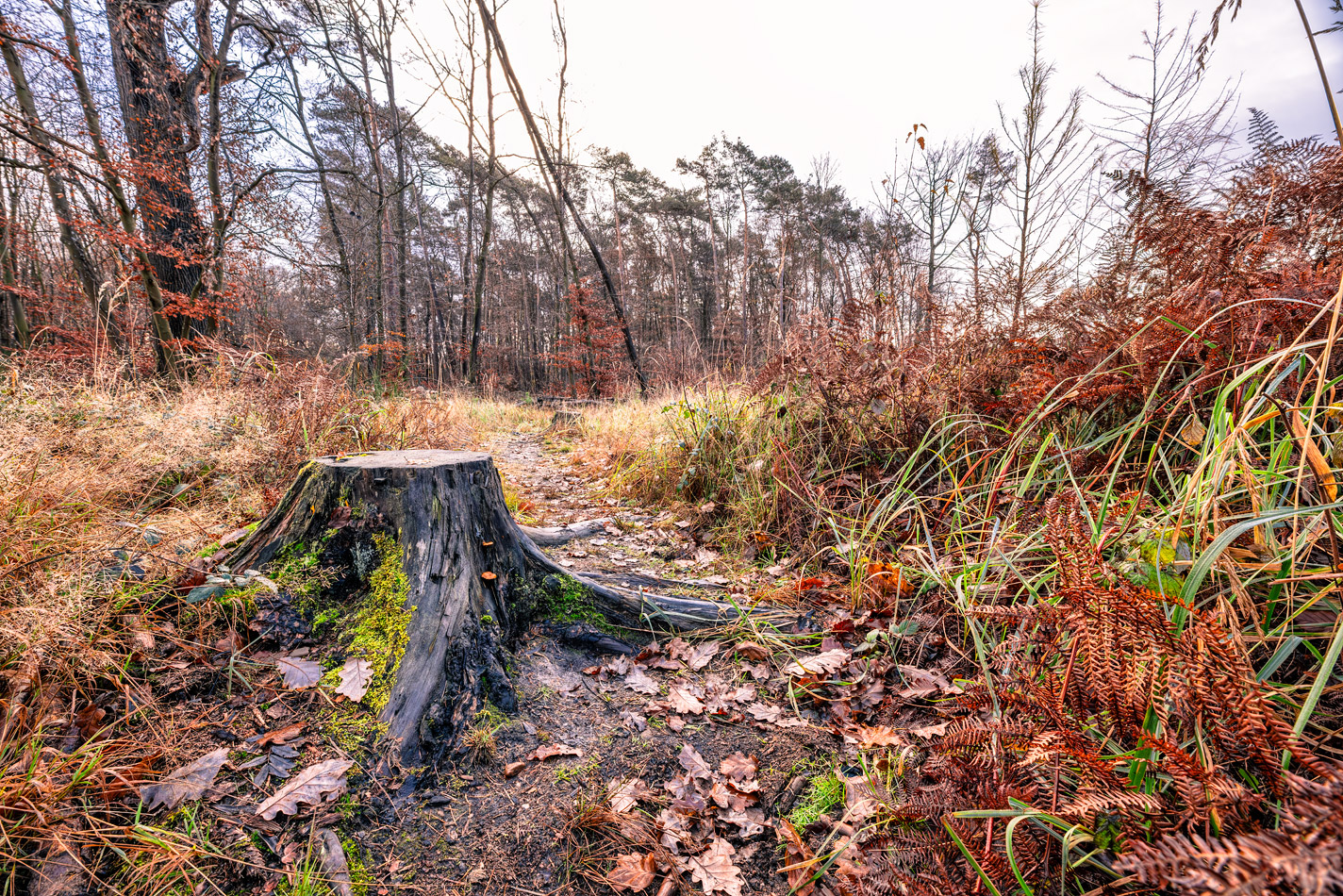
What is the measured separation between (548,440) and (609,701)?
626cm

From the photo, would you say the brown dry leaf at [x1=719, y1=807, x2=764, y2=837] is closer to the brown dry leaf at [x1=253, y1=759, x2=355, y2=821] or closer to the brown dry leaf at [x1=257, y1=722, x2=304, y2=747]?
the brown dry leaf at [x1=253, y1=759, x2=355, y2=821]

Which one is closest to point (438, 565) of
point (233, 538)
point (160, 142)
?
point (233, 538)

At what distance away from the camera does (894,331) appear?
3033mm

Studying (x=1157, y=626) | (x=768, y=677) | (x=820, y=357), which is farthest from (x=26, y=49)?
(x=1157, y=626)

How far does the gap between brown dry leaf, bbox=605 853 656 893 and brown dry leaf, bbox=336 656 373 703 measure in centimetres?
94

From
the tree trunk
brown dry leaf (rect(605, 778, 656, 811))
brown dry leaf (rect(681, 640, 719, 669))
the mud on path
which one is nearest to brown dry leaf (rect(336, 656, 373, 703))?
the mud on path

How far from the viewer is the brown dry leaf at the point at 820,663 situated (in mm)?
1814

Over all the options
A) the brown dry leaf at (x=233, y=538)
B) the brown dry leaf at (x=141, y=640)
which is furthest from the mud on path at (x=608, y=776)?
the brown dry leaf at (x=233, y=538)

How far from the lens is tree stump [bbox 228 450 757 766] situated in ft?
5.33

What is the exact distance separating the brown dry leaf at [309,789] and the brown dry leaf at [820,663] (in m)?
1.46

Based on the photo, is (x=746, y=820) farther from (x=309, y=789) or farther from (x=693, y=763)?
(x=309, y=789)

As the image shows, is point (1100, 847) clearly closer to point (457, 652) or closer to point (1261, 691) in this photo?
point (1261, 691)

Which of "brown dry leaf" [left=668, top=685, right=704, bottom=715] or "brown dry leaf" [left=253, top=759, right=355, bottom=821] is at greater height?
"brown dry leaf" [left=253, top=759, right=355, bottom=821]

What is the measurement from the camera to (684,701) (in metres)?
1.83
